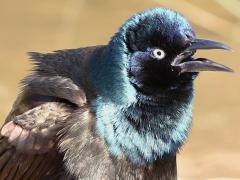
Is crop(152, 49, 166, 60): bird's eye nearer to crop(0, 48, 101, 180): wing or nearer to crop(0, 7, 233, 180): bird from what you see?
crop(0, 7, 233, 180): bird

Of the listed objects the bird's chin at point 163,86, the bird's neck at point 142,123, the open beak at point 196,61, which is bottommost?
the bird's neck at point 142,123

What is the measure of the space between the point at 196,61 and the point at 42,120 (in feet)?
2.62

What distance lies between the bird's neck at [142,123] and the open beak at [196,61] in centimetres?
15

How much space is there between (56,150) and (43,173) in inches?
6.1

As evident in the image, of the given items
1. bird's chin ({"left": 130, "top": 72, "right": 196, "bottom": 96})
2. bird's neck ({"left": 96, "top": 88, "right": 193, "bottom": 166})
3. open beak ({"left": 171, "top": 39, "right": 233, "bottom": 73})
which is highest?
open beak ({"left": 171, "top": 39, "right": 233, "bottom": 73})

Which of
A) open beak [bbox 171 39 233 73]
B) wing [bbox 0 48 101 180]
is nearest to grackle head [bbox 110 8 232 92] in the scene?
open beak [bbox 171 39 233 73]

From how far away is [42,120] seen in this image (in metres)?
4.54

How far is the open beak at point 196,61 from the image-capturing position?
4324 millimetres

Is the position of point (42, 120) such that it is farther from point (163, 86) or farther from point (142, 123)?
point (163, 86)

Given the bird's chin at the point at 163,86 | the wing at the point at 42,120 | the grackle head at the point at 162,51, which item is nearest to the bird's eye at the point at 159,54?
the grackle head at the point at 162,51

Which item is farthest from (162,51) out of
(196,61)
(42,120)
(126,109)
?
(42,120)

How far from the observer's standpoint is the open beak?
4324 millimetres

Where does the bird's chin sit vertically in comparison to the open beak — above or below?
below

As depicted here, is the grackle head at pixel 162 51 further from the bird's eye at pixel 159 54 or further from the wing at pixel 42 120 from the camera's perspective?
the wing at pixel 42 120
